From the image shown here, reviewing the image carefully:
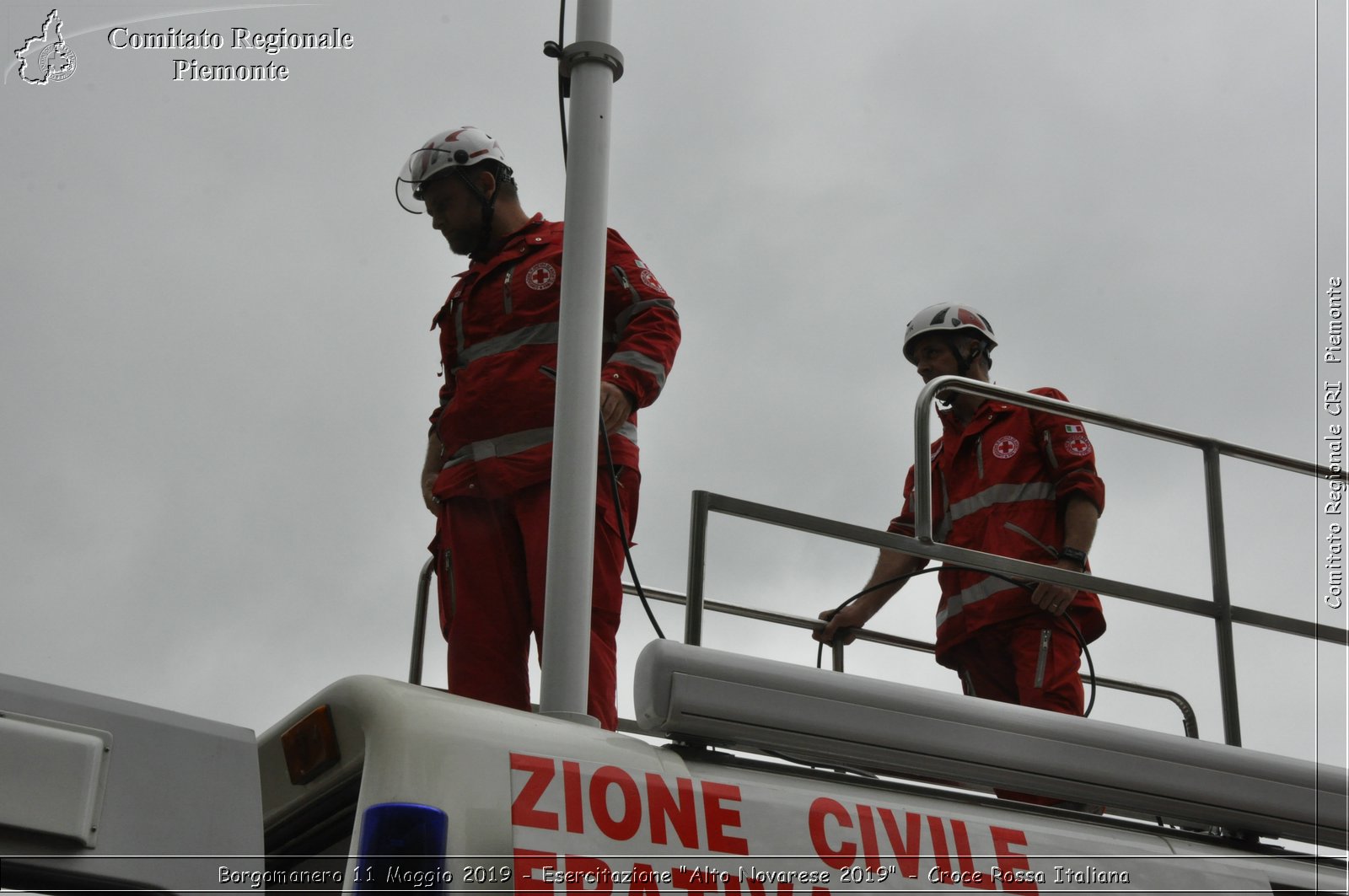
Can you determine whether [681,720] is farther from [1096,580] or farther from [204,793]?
[1096,580]

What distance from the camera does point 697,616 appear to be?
303 cm

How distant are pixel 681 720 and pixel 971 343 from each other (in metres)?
3.12

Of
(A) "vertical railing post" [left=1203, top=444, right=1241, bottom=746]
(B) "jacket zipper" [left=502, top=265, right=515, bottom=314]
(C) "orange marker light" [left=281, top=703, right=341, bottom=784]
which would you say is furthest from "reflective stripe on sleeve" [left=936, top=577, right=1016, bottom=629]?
(C) "orange marker light" [left=281, top=703, right=341, bottom=784]

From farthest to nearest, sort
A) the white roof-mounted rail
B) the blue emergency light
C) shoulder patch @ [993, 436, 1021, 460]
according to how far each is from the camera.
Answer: shoulder patch @ [993, 436, 1021, 460], the white roof-mounted rail, the blue emergency light

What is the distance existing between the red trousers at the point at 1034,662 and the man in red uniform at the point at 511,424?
144 centimetres

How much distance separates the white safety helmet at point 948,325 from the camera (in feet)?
17.3

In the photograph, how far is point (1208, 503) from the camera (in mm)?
3912

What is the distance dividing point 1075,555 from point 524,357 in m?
1.81

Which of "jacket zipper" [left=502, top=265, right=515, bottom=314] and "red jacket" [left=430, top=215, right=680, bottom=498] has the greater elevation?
"jacket zipper" [left=502, top=265, right=515, bottom=314]

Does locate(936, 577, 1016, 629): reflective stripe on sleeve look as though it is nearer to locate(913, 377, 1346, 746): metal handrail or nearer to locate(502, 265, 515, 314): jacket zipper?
locate(913, 377, 1346, 746): metal handrail

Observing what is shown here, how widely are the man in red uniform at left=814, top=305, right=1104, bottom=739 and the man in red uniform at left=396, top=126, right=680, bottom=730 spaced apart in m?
1.09

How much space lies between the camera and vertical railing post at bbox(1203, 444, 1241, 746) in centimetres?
358

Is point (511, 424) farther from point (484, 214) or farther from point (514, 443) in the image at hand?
point (484, 214)

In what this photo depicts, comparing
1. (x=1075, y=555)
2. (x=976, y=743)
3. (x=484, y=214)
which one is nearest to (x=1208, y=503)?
(x=1075, y=555)
